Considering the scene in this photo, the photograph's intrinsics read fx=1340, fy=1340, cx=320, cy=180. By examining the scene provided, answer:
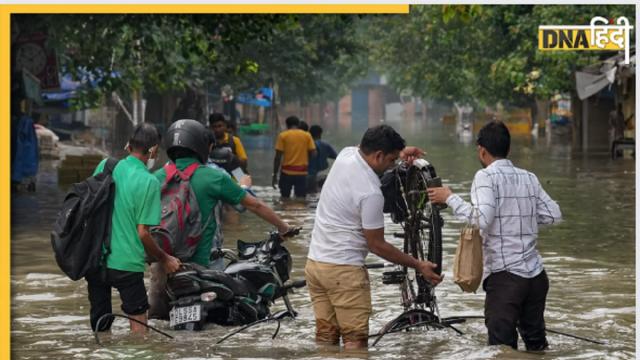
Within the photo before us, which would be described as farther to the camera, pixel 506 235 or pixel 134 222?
pixel 134 222

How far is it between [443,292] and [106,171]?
386cm

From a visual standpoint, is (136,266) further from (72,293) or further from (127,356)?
(72,293)

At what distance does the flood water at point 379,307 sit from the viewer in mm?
8172

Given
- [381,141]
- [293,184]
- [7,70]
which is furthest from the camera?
[293,184]

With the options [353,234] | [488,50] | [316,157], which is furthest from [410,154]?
→ [488,50]

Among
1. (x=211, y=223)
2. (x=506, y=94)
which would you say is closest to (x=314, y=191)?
(x=211, y=223)

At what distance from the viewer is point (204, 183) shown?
839cm

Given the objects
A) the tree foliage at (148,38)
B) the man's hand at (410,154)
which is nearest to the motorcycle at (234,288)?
the man's hand at (410,154)

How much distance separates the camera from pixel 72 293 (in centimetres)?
1106

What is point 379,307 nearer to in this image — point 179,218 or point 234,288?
point 234,288

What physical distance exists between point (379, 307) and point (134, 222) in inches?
118

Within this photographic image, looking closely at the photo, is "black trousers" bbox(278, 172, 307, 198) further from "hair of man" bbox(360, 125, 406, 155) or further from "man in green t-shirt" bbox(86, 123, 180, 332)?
"hair of man" bbox(360, 125, 406, 155)

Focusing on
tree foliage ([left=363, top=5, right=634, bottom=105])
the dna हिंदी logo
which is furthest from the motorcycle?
the dna हिंदी logo

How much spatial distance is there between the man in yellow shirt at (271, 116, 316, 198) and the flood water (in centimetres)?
31
